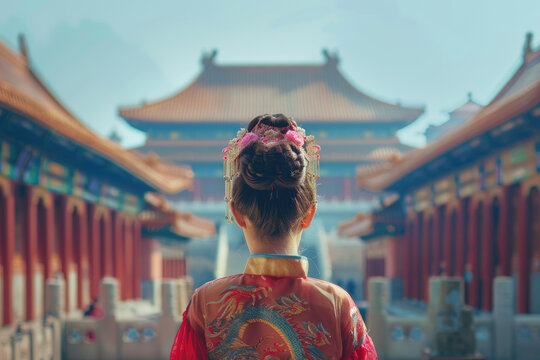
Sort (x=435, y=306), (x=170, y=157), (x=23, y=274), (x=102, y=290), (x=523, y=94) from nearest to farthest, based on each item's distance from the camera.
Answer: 1. (x=435, y=306)
2. (x=523, y=94)
3. (x=102, y=290)
4. (x=23, y=274)
5. (x=170, y=157)

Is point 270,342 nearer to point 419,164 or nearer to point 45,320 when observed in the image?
point 45,320

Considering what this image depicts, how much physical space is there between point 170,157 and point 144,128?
2.47 metres

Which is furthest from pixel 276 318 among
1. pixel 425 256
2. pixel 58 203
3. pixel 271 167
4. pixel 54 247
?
pixel 425 256

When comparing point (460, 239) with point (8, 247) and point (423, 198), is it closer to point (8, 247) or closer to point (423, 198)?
point (423, 198)

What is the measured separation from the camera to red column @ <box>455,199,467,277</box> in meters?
11.4

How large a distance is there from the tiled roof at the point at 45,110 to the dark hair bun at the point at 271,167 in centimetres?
592

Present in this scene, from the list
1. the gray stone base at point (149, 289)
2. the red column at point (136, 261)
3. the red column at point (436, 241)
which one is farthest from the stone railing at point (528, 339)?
the gray stone base at point (149, 289)

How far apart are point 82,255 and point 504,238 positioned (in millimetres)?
7707

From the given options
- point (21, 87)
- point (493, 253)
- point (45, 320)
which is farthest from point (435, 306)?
point (21, 87)

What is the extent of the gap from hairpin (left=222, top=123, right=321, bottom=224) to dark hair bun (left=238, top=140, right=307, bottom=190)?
43 millimetres

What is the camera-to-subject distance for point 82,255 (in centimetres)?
1185

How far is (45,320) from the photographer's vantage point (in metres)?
7.78

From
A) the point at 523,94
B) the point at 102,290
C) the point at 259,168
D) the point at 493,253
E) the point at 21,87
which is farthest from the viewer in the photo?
the point at 21,87

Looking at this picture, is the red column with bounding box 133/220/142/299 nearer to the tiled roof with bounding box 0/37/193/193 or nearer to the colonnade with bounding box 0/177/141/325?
the colonnade with bounding box 0/177/141/325
